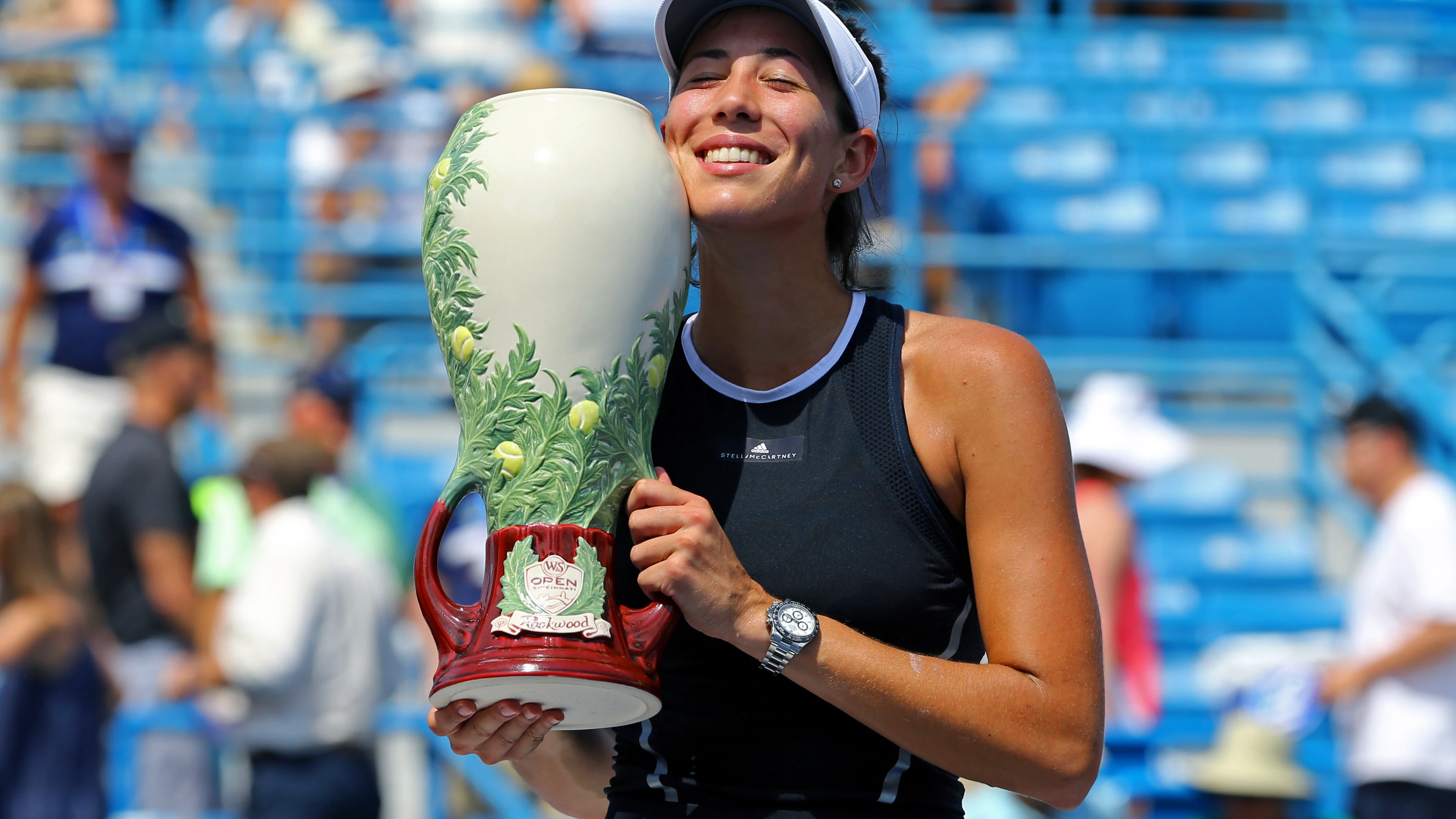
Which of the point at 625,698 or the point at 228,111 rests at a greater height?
the point at 228,111

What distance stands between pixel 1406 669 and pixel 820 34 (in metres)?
3.44

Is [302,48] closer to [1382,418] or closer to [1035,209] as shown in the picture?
[1035,209]

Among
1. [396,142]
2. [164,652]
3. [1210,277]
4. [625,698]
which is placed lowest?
[164,652]

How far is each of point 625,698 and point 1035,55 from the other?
25.9 ft

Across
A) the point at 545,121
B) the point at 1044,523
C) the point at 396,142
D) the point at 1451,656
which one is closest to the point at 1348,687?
the point at 1451,656

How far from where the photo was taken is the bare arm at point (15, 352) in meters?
6.24

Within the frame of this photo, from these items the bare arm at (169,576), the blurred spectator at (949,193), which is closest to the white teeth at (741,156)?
the bare arm at (169,576)

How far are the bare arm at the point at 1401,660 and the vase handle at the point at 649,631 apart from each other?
3449mm

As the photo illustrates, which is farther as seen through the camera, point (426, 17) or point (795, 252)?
point (426, 17)

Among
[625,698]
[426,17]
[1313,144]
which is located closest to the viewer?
[625,698]

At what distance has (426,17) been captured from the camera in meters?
8.27

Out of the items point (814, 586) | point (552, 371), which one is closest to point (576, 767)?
point (814, 586)

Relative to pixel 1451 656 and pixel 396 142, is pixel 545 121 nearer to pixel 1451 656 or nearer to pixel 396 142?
pixel 1451 656

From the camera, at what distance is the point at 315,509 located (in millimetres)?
4750
